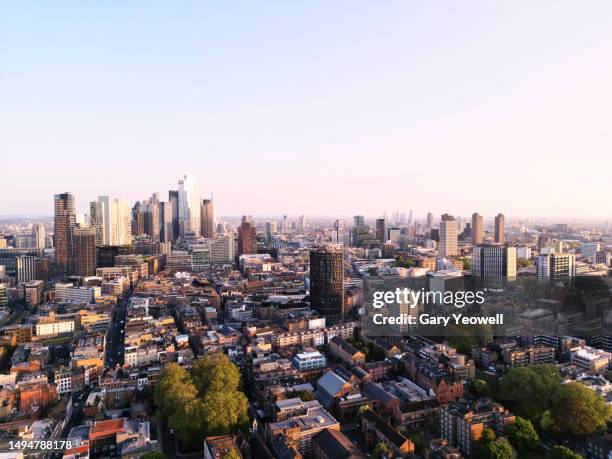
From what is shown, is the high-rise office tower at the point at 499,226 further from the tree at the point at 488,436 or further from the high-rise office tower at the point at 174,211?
the high-rise office tower at the point at 174,211

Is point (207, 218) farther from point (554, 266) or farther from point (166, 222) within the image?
point (554, 266)

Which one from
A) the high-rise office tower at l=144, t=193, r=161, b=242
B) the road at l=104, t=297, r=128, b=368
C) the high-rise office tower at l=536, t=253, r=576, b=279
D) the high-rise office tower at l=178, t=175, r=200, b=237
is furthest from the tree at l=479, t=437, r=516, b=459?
the high-rise office tower at l=178, t=175, r=200, b=237

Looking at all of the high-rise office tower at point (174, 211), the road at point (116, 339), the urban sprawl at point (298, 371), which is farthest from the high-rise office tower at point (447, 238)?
the high-rise office tower at point (174, 211)

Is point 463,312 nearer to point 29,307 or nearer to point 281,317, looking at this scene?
point 281,317

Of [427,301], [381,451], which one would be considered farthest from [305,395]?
[427,301]

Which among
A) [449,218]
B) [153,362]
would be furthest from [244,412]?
[449,218]
